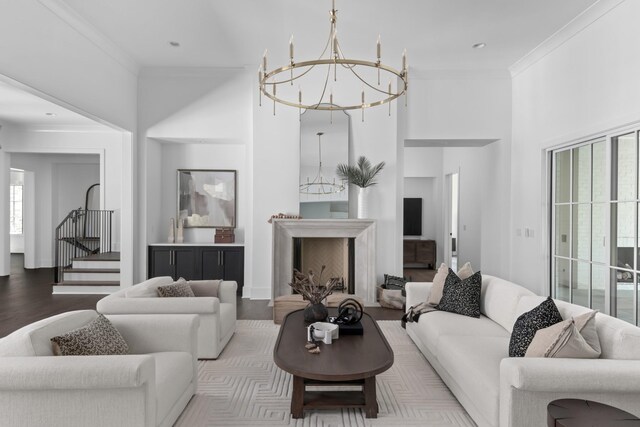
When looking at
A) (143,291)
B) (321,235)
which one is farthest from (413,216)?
(143,291)

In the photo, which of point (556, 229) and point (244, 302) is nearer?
point (556, 229)

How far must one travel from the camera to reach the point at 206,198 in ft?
22.7

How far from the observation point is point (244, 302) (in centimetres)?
583

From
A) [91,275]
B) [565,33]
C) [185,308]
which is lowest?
[91,275]

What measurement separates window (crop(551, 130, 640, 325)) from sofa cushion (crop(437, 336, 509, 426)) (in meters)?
1.68

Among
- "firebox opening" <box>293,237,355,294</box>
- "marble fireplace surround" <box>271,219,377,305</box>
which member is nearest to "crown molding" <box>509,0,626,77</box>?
"marble fireplace surround" <box>271,219,377,305</box>

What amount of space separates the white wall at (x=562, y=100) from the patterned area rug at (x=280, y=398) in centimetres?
286

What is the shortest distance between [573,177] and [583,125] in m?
0.68

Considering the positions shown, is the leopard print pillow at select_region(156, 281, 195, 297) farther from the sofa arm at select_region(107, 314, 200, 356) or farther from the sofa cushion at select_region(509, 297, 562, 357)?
the sofa cushion at select_region(509, 297, 562, 357)

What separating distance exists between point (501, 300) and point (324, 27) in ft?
11.8

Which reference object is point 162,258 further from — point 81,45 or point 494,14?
point 494,14

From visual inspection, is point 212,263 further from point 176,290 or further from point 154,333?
point 154,333

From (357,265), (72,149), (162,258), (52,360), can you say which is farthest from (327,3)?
(72,149)

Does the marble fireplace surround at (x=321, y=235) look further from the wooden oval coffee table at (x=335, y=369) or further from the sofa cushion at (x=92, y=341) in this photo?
the sofa cushion at (x=92, y=341)
